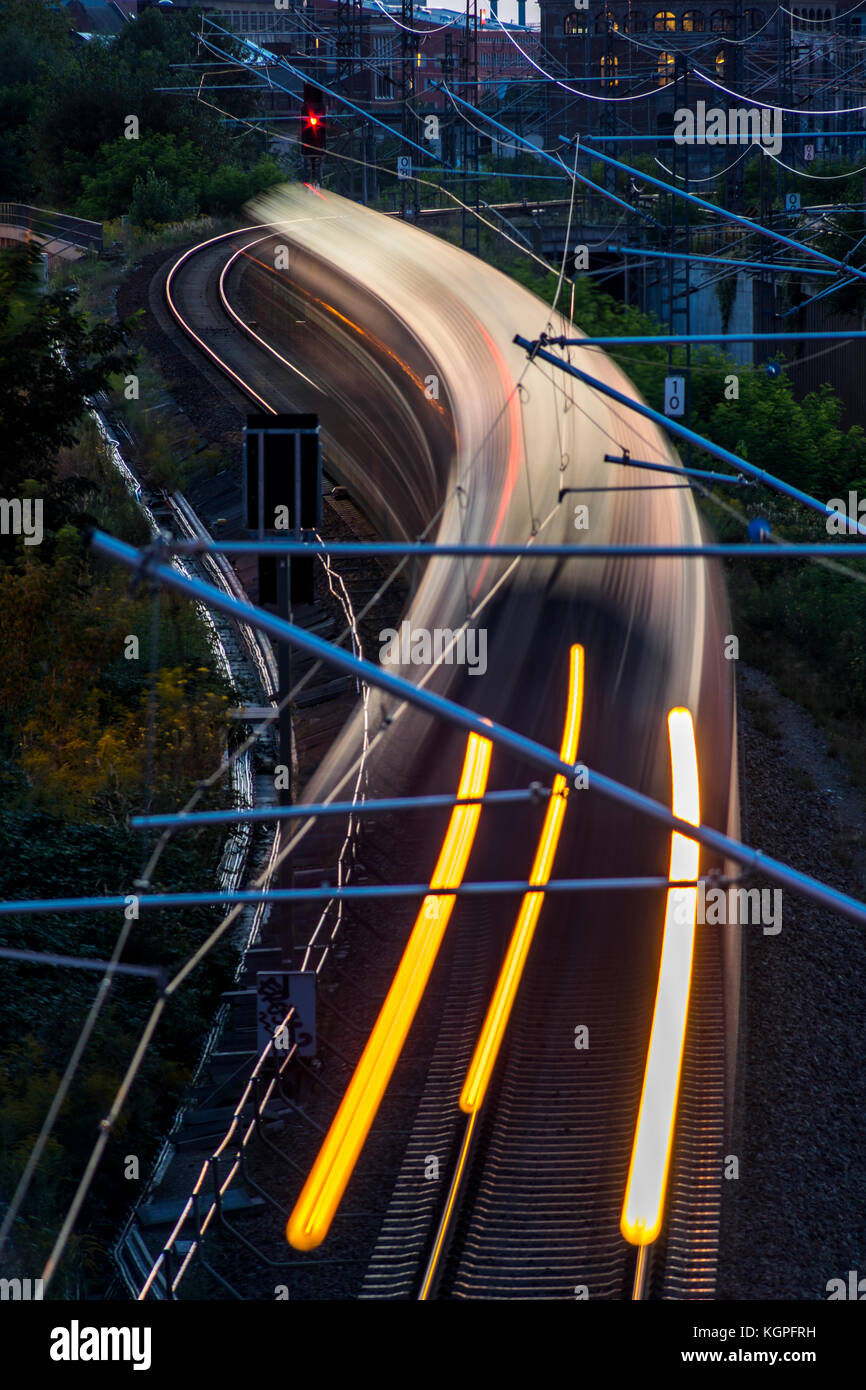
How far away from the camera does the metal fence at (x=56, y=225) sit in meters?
35.8

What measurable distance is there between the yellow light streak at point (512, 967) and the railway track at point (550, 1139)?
0.23 feet

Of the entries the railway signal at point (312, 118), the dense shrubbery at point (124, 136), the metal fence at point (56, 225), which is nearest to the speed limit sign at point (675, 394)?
the railway signal at point (312, 118)

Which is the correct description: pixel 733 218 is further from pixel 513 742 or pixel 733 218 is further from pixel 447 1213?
pixel 513 742

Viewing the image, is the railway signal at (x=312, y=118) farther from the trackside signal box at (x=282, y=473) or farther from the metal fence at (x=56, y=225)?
the trackside signal box at (x=282, y=473)

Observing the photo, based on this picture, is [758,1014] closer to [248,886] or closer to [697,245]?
[248,886]

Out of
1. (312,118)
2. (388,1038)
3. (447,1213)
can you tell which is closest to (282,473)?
(388,1038)

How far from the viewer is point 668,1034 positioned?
8531mm

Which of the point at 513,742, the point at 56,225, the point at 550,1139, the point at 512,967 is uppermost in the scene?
the point at 56,225

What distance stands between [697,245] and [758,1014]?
102 feet

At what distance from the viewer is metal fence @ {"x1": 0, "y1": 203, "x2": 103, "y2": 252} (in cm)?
3584

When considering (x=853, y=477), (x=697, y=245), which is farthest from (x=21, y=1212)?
(x=697, y=245)

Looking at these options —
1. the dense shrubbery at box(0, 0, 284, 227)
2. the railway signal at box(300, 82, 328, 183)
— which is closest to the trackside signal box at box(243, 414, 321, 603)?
the railway signal at box(300, 82, 328, 183)

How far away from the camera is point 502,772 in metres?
11.5

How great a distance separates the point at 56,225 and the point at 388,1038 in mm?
32823
